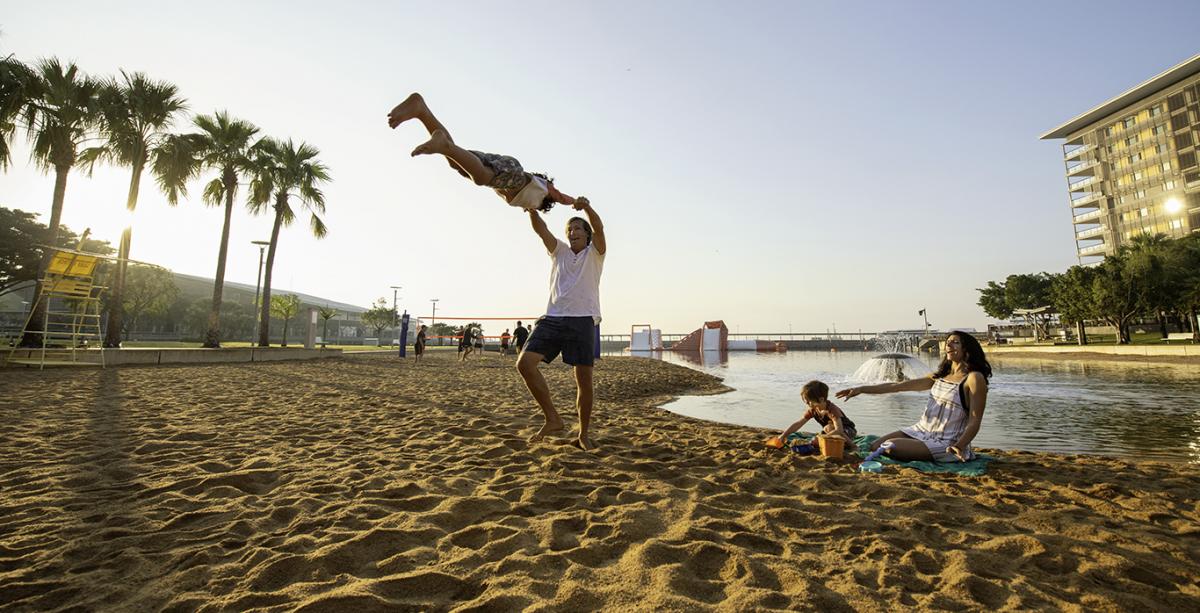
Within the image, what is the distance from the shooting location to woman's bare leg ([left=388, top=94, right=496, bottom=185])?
10.4ft

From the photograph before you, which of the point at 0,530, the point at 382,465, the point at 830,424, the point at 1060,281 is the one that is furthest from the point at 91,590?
the point at 1060,281

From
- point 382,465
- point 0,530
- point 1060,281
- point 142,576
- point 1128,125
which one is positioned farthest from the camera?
point 1128,125

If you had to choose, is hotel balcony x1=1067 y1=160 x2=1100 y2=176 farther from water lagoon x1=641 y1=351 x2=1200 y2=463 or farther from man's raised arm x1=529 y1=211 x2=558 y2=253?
man's raised arm x1=529 y1=211 x2=558 y2=253

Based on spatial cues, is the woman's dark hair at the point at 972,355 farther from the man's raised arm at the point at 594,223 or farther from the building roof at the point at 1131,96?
the building roof at the point at 1131,96

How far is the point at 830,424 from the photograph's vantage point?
438 centimetres

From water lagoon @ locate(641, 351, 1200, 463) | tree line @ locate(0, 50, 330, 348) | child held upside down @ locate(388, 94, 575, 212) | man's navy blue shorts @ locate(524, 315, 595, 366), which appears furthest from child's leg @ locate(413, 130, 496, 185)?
tree line @ locate(0, 50, 330, 348)

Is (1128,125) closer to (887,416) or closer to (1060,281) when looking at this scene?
(1060,281)

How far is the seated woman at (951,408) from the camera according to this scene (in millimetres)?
3539

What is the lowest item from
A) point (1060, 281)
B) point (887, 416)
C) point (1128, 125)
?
point (887, 416)

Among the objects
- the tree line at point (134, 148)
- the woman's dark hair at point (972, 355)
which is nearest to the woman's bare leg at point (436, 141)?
the woman's dark hair at point (972, 355)

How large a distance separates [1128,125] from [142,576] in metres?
81.5

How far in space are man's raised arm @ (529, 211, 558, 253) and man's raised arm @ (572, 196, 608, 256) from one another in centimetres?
32

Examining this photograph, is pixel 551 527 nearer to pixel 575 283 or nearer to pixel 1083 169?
pixel 575 283

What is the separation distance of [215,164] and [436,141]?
18987mm
